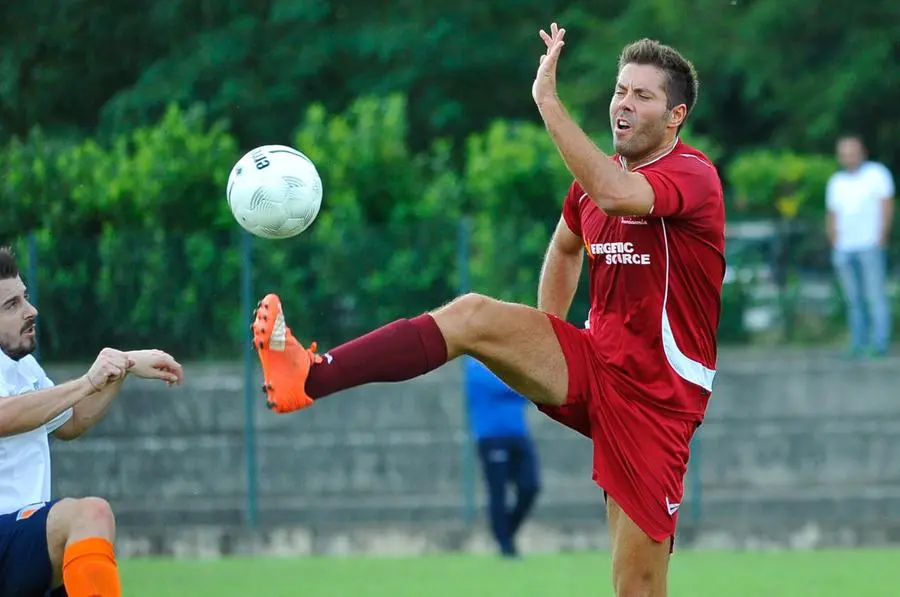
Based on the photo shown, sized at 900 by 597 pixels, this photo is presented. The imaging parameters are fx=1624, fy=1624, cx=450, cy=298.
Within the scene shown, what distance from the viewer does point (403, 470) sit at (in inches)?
544

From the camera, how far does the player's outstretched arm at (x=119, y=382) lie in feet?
19.6

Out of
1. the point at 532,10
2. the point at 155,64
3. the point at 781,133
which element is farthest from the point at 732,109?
the point at 155,64

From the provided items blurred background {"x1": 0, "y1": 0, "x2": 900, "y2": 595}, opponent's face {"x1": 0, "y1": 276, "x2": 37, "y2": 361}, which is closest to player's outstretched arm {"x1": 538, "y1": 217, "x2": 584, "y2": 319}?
opponent's face {"x1": 0, "y1": 276, "x2": 37, "y2": 361}

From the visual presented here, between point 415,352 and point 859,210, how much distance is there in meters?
9.51

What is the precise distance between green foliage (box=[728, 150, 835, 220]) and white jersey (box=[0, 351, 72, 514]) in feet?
32.7

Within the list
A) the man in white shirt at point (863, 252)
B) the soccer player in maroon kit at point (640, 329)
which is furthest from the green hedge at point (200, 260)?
the soccer player in maroon kit at point (640, 329)

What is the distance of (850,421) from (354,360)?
9179 millimetres

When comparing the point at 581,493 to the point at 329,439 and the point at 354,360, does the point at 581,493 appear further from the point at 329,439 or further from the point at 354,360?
the point at 354,360

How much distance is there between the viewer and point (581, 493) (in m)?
13.9

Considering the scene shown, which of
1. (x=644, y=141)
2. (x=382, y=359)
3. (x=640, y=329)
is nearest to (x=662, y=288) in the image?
(x=640, y=329)

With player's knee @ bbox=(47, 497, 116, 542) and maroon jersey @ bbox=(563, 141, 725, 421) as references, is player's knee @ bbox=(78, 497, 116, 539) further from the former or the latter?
maroon jersey @ bbox=(563, 141, 725, 421)

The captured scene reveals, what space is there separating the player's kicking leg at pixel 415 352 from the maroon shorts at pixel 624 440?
0.11 metres

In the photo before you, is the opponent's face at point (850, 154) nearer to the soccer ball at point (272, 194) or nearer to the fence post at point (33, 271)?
the fence post at point (33, 271)

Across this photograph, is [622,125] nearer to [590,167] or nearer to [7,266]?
[590,167]
